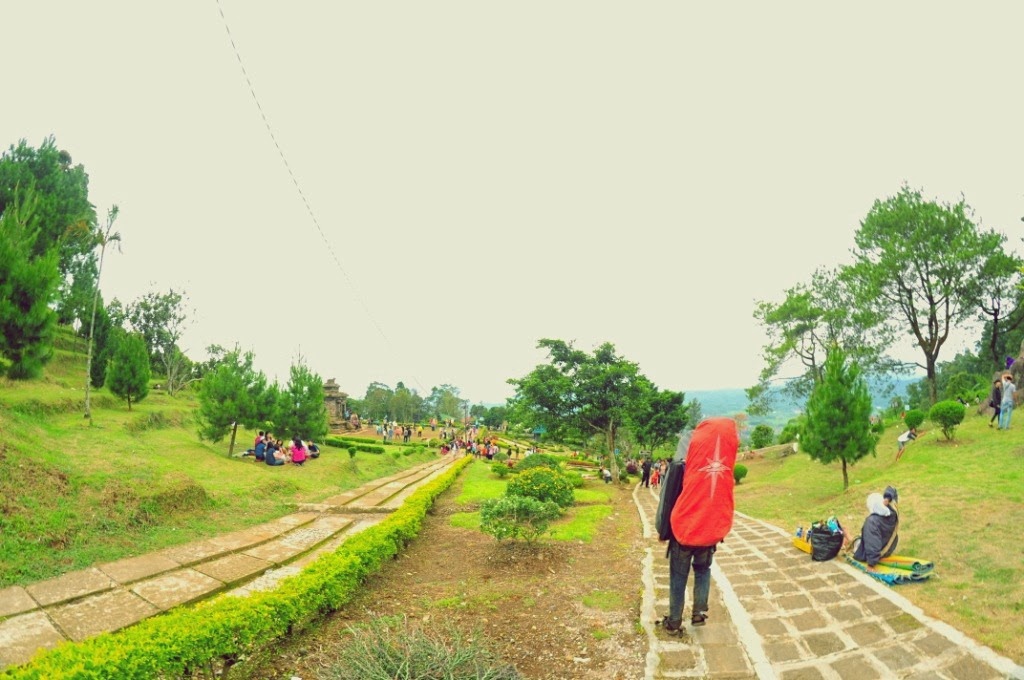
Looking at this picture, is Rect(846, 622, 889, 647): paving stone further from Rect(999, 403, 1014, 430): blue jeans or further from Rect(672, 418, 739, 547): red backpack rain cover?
Rect(999, 403, 1014, 430): blue jeans

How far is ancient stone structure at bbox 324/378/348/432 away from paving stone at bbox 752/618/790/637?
4146cm

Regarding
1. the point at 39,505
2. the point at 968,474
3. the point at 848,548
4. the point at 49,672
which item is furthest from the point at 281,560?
the point at 968,474

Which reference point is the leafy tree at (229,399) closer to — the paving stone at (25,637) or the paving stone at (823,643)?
the paving stone at (25,637)

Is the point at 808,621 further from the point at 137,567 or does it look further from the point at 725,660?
the point at 137,567

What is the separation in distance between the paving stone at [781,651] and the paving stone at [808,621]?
16.0 inches

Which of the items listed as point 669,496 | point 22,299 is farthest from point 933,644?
point 22,299

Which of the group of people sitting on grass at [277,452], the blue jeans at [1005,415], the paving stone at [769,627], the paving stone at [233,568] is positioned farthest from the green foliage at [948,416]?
the group of people sitting on grass at [277,452]

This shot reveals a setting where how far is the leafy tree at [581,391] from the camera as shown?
23.2 m

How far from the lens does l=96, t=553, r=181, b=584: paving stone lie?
6.00 metres

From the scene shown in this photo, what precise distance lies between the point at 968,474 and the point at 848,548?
20.4ft

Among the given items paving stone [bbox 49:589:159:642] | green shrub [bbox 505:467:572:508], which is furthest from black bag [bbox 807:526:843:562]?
paving stone [bbox 49:589:159:642]

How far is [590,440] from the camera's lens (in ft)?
88.9

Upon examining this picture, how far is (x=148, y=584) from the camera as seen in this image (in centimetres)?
581

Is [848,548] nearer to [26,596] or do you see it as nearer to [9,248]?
[26,596]
